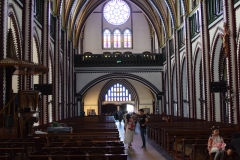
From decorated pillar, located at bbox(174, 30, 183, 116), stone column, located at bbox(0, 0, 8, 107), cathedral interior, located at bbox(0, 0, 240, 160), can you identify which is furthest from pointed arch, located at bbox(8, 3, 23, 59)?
decorated pillar, located at bbox(174, 30, 183, 116)

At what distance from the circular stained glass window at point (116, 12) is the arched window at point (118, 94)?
8675mm

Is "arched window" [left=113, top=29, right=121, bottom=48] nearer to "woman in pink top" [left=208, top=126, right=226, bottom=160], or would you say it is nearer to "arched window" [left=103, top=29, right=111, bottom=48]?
"arched window" [left=103, top=29, right=111, bottom=48]

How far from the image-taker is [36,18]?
22.2 m

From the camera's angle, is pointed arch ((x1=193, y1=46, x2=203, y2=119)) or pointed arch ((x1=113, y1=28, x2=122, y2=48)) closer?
pointed arch ((x1=193, y1=46, x2=203, y2=119))

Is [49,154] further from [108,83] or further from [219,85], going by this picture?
[108,83]

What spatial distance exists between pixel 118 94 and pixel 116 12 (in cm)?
1114

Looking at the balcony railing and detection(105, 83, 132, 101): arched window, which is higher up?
the balcony railing

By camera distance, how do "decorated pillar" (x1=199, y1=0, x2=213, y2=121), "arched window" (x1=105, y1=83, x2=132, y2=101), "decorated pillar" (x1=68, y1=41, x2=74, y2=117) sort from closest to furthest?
"decorated pillar" (x1=199, y1=0, x2=213, y2=121), "decorated pillar" (x1=68, y1=41, x2=74, y2=117), "arched window" (x1=105, y1=83, x2=132, y2=101)

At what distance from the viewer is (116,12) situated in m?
46.2

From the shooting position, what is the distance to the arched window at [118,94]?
152 feet

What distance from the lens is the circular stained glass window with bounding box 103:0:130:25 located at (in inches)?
1812

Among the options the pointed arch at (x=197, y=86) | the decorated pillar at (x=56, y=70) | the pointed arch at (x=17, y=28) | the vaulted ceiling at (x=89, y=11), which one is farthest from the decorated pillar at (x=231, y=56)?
the decorated pillar at (x=56, y=70)

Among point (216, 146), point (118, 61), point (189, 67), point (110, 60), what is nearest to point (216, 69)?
point (189, 67)

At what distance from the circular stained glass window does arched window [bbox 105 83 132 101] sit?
28.5ft
